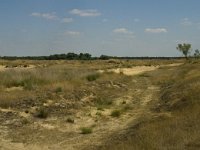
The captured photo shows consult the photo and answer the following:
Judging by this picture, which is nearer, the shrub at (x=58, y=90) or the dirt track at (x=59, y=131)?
the dirt track at (x=59, y=131)

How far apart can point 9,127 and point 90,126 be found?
3.22 metres

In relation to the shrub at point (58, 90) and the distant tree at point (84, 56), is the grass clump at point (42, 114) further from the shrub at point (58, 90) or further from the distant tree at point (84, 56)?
the distant tree at point (84, 56)

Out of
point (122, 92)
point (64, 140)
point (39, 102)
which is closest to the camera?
point (64, 140)

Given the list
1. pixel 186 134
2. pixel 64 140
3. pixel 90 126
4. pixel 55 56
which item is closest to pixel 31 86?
pixel 90 126

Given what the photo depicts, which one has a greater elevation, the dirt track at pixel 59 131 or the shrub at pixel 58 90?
the shrub at pixel 58 90

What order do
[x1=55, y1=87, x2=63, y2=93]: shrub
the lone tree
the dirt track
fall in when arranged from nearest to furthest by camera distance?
1. the dirt track
2. [x1=55, y1=87, x2=63, y2=93]: shrub
3. the lone tree

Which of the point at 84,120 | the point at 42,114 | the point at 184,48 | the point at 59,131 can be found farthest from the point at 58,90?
the point at 184,48

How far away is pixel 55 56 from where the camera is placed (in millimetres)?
174625

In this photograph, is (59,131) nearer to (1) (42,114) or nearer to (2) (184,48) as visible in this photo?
(1) (42,114)

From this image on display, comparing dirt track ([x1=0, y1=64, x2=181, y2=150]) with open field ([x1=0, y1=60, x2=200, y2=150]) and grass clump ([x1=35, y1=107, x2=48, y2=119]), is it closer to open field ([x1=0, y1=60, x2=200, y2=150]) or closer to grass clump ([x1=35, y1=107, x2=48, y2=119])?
open field ([x1=0, y1=60, x2=200, y2=150])

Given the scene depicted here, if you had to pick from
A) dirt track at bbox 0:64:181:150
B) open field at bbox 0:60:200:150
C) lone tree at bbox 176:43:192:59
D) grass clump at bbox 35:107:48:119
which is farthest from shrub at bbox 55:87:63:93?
lone tree at bbox 176:43:192:59

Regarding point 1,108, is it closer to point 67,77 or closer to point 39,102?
point 39,102

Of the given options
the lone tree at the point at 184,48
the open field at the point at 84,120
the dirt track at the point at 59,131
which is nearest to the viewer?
the open field at the point at 84,120

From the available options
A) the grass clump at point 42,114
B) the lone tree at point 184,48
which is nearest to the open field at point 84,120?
the grass clump at point 42,114
